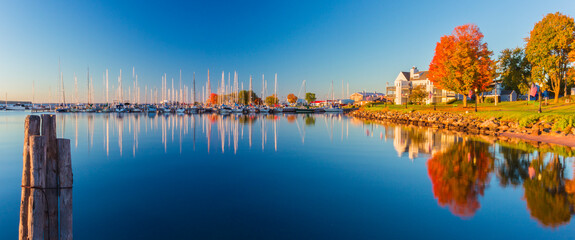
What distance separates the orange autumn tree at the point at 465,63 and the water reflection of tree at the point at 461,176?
29.2m

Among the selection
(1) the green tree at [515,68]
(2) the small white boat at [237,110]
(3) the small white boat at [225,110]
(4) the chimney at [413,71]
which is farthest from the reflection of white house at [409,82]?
(3) the small white boat at [225,110]

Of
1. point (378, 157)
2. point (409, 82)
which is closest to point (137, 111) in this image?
point (409, 82)

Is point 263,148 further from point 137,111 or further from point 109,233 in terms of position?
point 137,111

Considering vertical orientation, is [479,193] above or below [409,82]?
below

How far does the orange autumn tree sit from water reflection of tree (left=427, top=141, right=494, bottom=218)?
29.2 m

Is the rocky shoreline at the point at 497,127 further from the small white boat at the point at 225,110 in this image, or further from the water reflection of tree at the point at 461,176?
the small white boat at the point at 225,110

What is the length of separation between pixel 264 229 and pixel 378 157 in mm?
13218

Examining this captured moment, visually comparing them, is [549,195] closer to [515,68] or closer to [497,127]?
[497,127]

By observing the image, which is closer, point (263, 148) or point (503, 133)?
point (263, 148)

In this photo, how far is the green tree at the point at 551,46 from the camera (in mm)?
42531

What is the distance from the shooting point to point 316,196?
10875 mm

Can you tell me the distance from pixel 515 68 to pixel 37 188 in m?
66.7

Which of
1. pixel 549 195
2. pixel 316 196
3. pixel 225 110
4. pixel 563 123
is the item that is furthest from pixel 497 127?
pixel 225 110

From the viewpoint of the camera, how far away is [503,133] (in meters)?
30.8
